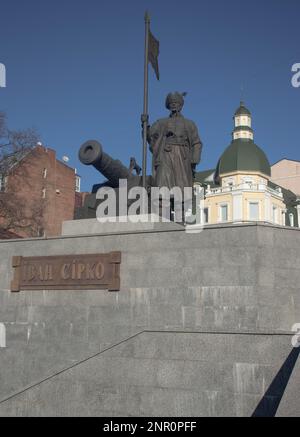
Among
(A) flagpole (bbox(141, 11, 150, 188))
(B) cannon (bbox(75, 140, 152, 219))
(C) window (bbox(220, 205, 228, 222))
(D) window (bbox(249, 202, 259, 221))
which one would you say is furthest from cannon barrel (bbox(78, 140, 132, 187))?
(C) window (bbox(220, 205, 228, 222))

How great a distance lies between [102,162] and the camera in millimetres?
10312

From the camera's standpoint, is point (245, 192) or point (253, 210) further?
point (253, 210)

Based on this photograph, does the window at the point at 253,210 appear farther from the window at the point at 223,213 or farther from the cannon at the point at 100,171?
the cannon at the point at 100,171

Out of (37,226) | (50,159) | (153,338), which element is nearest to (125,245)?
(153,338)

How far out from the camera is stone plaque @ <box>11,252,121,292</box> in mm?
9047

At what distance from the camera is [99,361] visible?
7051 millimetres

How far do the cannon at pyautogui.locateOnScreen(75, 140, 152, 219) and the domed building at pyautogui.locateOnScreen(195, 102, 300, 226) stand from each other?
128 feet

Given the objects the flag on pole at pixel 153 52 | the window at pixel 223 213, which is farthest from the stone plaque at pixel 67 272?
the window at pixel 223 213

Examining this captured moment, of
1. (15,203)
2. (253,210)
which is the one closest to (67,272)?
(15,203)

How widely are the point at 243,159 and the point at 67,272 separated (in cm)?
4578

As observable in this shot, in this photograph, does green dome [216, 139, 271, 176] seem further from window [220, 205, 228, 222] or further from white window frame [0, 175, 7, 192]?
white window frame [0, 175, 7, 192]

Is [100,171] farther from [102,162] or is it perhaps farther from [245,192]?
[245,192]

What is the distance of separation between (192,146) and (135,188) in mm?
1531

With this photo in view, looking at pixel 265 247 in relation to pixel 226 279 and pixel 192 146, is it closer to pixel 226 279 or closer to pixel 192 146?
pixel 226 279
